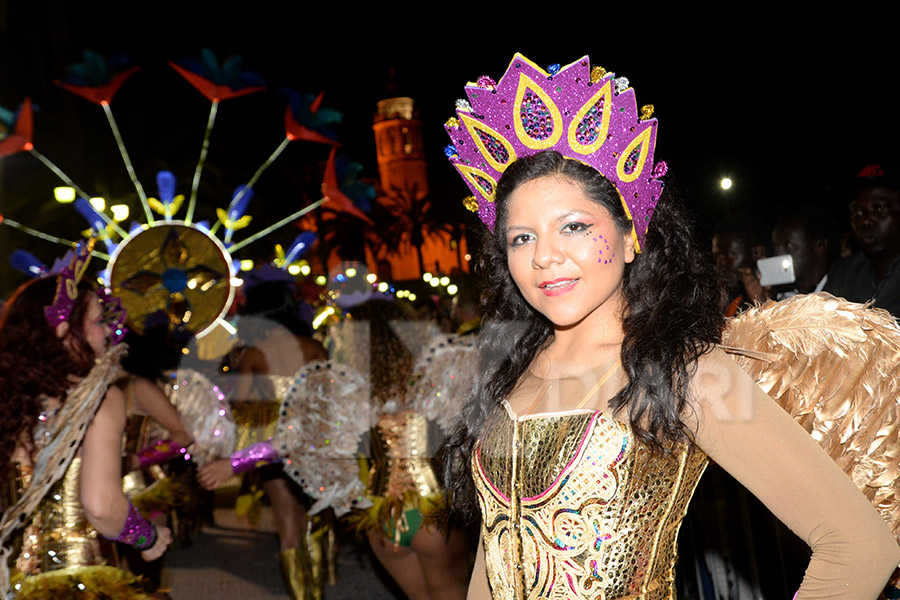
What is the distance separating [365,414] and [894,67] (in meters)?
6.72

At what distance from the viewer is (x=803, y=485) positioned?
1.41 m

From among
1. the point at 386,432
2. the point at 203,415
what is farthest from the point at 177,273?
the point at 386,432

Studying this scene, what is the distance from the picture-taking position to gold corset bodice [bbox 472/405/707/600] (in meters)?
1.61

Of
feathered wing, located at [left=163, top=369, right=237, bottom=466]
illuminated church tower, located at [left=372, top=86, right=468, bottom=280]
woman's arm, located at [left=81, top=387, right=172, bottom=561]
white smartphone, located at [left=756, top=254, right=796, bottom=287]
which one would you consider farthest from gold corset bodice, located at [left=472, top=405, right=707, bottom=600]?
illuminated church tower, located at [left=372, top=86, right=468, bottom=280]

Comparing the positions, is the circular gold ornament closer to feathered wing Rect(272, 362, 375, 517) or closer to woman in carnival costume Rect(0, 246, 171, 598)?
feathered wing Rect(272, 362, 375, 517)

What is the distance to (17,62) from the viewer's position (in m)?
14.1

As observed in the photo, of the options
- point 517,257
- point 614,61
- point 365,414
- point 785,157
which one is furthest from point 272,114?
point 517,257

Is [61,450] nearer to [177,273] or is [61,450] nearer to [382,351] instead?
[382,351]

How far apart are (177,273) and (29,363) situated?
5501mm

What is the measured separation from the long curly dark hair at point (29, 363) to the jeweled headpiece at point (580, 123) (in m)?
2.16

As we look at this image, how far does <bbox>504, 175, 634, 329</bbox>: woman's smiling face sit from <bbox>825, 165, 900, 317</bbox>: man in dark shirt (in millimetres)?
2397

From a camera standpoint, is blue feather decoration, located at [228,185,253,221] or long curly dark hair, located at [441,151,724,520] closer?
long curly dark hair, located at [441,151,724,520]

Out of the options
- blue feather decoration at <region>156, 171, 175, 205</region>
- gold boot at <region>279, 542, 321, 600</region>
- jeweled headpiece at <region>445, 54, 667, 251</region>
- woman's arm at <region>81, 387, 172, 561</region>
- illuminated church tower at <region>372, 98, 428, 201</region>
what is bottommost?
gold boot at <region>279, 542, 321, 600</region>

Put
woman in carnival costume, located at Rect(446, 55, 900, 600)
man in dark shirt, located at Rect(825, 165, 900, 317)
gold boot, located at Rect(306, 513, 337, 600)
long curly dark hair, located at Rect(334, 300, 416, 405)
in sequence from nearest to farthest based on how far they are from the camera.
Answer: woman in carnival costume, located at Rect(446, 55, 900, 600), man in dark shirt, located at Rect(825, 165, 900, 317), long curly dark hair, located at Rect(334, 300, 416, 405), gold boot, located at Rect(306, 513, 337, 600)
